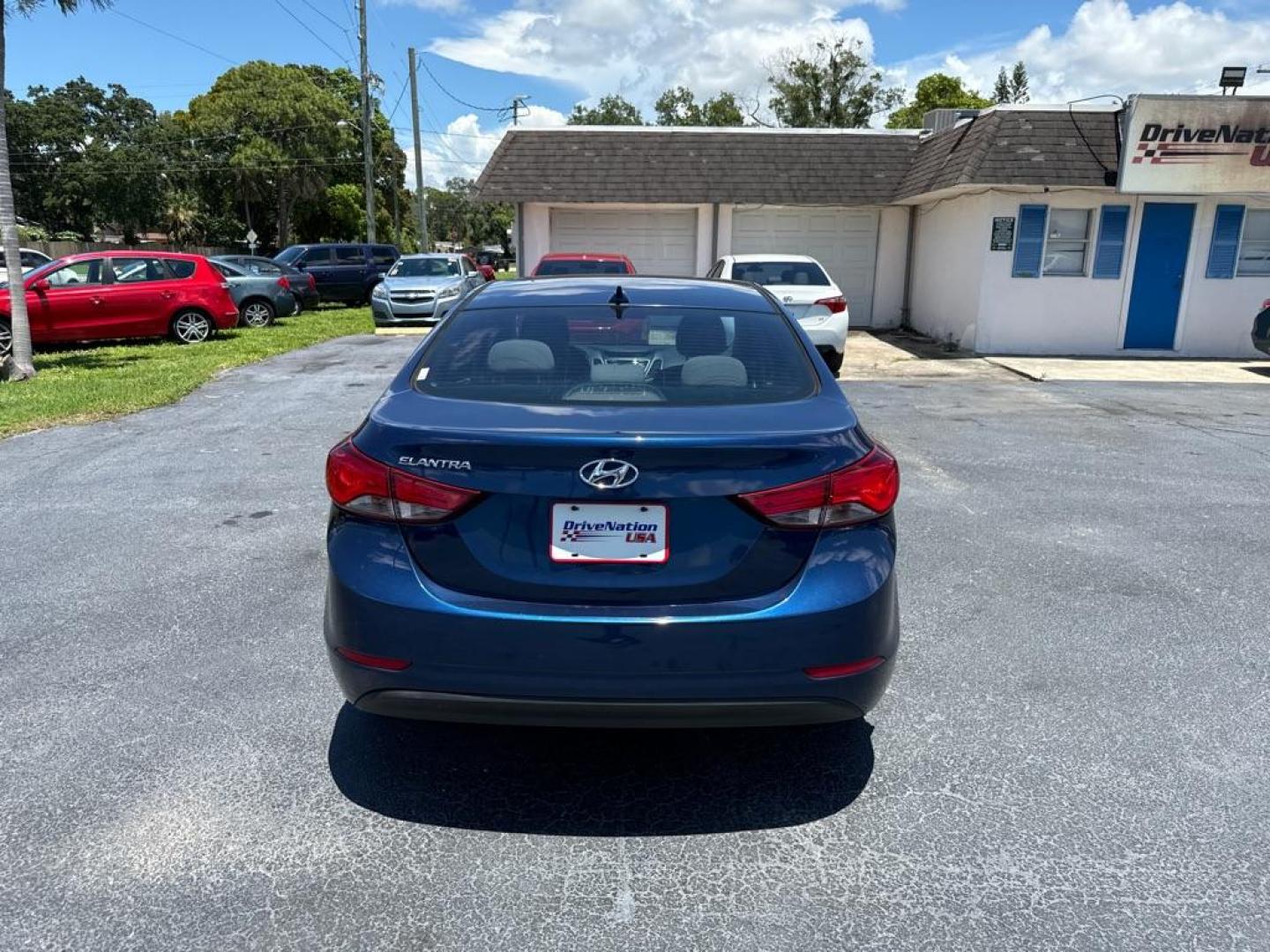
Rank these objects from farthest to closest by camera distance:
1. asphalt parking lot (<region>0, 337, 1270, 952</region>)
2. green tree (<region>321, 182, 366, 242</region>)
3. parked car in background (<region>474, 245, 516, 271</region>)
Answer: green tree (<region>321, 182, 366, 242</region>)
parked car in background (<region>474, 245, 516, 271</region>)
asphalt parking lot (<region>0, 337, 1270, 952</region>)

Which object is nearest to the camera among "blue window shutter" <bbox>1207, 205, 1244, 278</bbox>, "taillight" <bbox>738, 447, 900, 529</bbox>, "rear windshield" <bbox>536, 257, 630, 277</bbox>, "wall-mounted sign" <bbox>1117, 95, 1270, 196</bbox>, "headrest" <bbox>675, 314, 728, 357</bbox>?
"taillight" <bbox>738, 447, 900, 529</bbox>

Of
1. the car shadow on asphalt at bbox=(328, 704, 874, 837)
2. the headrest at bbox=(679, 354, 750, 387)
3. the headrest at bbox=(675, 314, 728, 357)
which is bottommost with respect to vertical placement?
the car shadow on asphalt at bbox=(328, 704, 874, 837)

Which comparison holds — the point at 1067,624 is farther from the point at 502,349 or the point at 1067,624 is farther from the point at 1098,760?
the point at 502,349

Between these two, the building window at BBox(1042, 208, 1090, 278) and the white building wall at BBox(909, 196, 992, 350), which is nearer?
the building window at BBox(1042, 208, 1090, 278)

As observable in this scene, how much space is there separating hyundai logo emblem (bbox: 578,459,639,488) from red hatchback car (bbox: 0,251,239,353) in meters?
14.4

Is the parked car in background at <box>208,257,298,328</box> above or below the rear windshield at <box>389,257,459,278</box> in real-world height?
below

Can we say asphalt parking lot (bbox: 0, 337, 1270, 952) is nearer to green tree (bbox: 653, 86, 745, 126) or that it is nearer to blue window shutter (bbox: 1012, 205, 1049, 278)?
blue window shutter (bbox: 1012, 205, 1049, 278)

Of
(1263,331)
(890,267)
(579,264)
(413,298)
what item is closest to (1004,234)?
(1263,331)

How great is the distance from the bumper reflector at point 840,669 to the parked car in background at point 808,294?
928 cm

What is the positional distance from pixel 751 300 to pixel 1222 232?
1512cm

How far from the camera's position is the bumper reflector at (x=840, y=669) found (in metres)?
2.53

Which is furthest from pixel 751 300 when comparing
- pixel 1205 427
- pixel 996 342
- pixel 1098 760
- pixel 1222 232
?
pixel 1222 232

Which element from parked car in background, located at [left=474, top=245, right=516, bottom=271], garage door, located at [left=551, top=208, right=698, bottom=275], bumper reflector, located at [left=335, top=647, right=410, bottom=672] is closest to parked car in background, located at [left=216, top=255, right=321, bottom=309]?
garage door, located at [left=551, top=208, right=698, bottom=275]

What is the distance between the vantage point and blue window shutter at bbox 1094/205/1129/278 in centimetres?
1508
